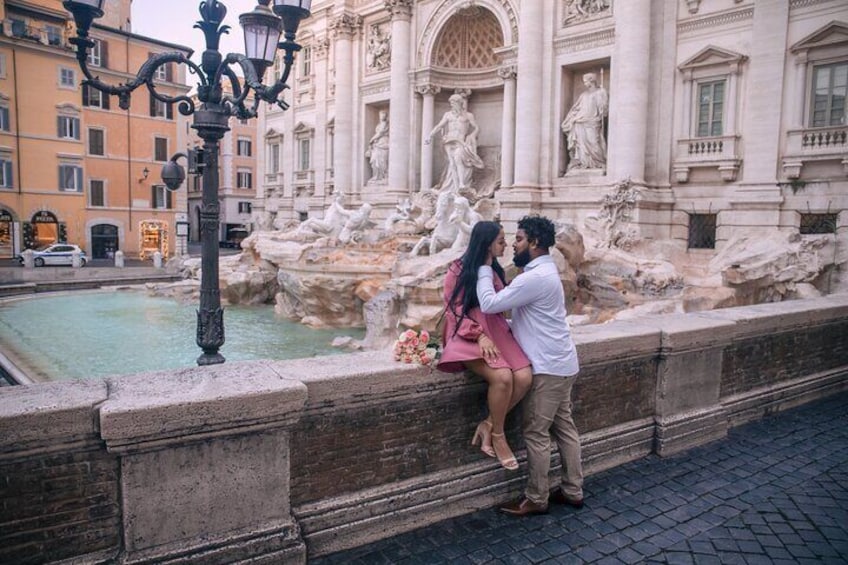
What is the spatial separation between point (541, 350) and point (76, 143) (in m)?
36.0

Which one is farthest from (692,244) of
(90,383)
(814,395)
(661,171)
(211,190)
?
(90,383)

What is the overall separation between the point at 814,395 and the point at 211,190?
6920 mm

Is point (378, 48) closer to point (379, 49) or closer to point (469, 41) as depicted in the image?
point (379, 49)

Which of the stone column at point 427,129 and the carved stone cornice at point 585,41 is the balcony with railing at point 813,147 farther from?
the stone column at point 427,129

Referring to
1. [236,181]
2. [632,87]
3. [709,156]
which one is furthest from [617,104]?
[236,181]

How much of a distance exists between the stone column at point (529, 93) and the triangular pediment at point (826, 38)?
7119 mm

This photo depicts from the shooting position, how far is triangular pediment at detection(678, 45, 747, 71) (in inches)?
617

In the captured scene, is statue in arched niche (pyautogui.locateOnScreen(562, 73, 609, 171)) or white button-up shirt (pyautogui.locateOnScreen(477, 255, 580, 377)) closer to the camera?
white button-up shirt (pyautogui.locateOnScreen(477, 255, 580, 377))

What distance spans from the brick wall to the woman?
1.96 metres

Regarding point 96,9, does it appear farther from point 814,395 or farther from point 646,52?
point 646,52

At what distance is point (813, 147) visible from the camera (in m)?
14.6

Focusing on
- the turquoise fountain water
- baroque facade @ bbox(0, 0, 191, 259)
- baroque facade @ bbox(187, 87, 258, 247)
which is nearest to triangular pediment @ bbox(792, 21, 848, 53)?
the turquoise fountain water

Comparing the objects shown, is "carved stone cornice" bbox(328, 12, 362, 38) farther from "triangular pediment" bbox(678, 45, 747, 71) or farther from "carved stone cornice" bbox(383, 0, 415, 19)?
"triangular pediment" bbox(678, 45, 747, 71)

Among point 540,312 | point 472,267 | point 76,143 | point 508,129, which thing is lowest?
point 540,312
